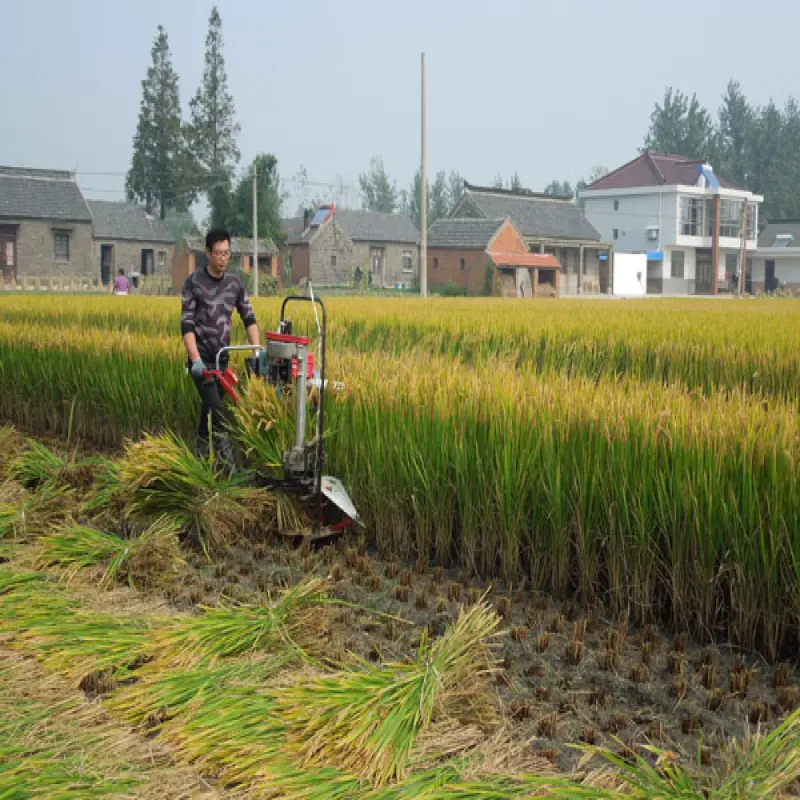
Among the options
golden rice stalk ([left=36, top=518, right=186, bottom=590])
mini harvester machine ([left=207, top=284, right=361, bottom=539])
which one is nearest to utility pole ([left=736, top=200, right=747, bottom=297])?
mini harvester machine ([left=207, top=284, right=361, bottom=539])

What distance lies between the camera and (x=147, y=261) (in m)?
60.1

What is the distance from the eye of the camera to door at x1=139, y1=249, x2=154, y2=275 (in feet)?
196

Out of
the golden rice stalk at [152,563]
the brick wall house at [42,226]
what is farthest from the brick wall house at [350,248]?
the golden rice stalk at [152,563]

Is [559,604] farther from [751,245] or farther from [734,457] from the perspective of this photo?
[751,245]

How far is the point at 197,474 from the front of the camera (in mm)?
5633

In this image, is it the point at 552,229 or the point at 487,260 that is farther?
the point at 552,229

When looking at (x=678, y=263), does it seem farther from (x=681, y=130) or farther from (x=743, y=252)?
(x=681, y=130)

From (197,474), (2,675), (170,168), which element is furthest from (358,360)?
(170,168)

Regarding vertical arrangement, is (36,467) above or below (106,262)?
below

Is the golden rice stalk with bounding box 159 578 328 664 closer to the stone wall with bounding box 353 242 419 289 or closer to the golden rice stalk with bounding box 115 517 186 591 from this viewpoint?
the golden rice stalk with bounding box 115 517 186 591

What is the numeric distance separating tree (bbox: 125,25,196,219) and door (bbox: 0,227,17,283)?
539 inches

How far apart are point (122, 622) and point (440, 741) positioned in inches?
61.3

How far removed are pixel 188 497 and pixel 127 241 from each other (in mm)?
55520

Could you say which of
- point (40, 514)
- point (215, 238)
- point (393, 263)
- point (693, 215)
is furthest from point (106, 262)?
point (40, 514)
